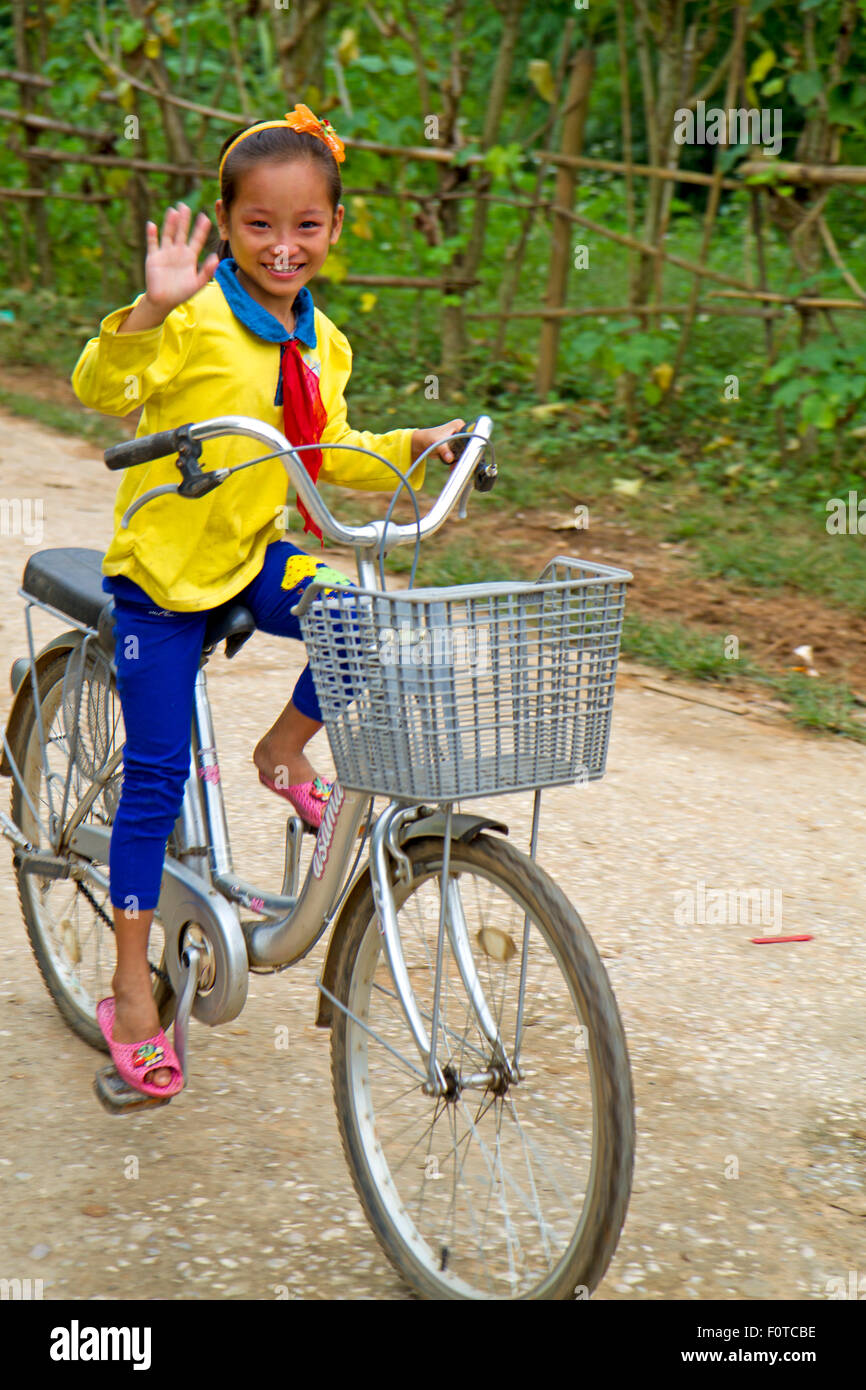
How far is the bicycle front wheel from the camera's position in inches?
80.4

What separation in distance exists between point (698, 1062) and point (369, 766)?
1.39 meters

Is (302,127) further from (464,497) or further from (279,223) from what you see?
(464,497)

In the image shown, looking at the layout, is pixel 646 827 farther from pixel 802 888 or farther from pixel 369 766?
pixel 369 766

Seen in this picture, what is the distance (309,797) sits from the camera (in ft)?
9.09

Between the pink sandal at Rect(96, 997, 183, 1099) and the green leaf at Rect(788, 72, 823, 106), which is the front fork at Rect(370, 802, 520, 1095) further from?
the green leaf at Rect(788, 72, 823, 106)

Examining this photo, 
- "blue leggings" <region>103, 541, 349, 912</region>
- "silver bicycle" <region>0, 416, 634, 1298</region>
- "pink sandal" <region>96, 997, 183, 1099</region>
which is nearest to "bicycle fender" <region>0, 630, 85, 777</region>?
"silver bicycle" <region>0, 416, 634, 1298</region>

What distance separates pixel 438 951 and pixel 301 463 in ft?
2.45

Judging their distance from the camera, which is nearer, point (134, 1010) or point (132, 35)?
point (134, 1010)

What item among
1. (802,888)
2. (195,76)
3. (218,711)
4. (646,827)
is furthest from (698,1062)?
(195,76)

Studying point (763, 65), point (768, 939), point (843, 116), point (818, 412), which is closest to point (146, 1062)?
point (768, 939)

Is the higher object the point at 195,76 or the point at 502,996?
the point at 195,76

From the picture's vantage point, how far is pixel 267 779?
2791mm

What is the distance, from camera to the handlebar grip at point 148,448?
2.08 metres

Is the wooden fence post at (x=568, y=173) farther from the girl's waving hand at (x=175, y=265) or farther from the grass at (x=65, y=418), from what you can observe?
the girl's waving hand at (x=175, y=265)
